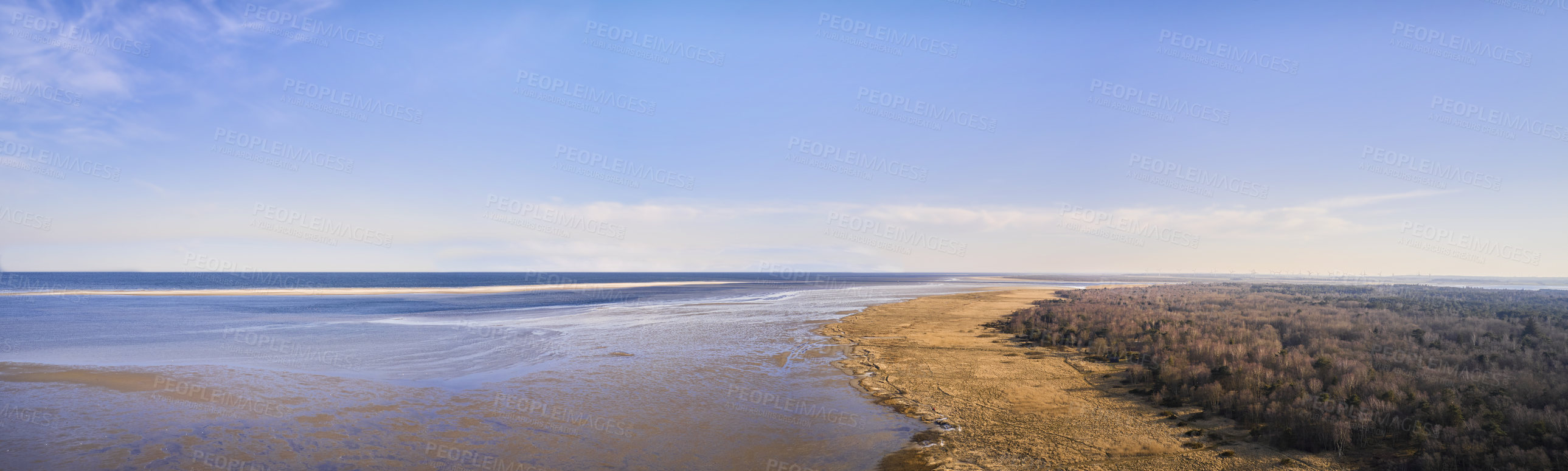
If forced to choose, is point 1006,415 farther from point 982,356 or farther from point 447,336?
point 447,336

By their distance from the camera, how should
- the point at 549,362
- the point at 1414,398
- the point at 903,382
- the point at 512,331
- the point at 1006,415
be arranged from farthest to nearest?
the point at 512,331 → the point at 549,362 → the point at 903,382 → the point at 1006,415 → the point at 1414,398

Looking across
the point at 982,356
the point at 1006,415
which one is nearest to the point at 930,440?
the point at 1006,415

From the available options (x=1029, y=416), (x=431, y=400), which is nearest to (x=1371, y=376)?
(x=1029, y=416)

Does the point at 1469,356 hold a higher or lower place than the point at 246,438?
higher

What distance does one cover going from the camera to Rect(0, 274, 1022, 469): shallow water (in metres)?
8.50

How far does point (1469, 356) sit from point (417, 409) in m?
21.8

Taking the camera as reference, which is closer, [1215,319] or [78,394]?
[78,394]

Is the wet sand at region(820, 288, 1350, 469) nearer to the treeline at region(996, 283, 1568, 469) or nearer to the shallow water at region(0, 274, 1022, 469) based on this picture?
the treeline at region(996, 283, 1568, 469)

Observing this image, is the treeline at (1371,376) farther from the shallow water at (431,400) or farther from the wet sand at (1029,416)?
the shallow water at (431,400)

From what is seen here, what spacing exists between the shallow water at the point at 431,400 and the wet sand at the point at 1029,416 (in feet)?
2.83

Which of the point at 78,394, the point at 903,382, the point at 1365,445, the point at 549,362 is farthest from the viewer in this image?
the point at 549,362

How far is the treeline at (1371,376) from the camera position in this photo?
24.2 feet

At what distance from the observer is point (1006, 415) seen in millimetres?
10719

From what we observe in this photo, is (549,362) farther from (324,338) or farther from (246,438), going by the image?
(324,338)
